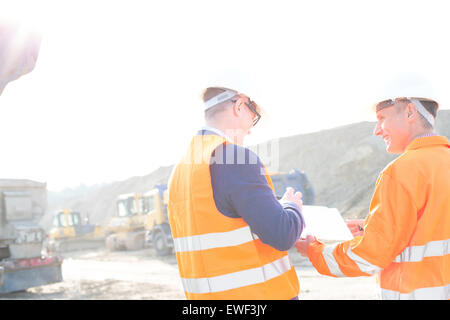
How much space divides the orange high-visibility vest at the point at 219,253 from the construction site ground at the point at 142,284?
20.4ft

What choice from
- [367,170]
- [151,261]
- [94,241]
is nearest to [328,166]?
[367,170]

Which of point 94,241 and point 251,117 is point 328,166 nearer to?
point 94,241

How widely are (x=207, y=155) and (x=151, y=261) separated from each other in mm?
15000

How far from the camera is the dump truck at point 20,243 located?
9.16 meters

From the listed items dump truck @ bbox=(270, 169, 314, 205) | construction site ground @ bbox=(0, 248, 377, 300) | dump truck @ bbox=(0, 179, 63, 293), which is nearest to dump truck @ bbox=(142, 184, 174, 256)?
construction site ground @ bbox=(0, 248, 377, 300)

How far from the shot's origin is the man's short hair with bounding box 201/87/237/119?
215cm

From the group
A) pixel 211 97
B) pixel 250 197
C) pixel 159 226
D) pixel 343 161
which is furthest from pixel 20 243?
pixel 343 161

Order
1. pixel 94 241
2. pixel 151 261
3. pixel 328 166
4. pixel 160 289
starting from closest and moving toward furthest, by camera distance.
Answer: pixel 160 289 < pixel 151 261 < pixel 94 241 < pixel 328 166

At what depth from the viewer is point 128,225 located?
813 inches

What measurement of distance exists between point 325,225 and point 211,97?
99cm

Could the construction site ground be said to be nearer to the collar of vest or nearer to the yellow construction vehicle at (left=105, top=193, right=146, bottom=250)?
the yellow construction vehicle at (left=105, top=193, right=146, bottom=250)

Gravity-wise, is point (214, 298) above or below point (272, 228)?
below

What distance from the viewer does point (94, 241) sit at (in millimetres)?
24250

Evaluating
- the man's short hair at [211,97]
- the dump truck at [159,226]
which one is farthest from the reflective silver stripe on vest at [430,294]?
the dump truck at [159,226]
